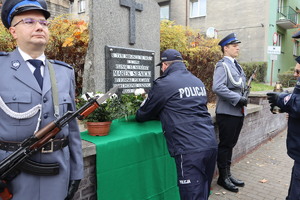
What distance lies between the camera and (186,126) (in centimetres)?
254

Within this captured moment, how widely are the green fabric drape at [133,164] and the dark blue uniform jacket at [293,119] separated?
138cm

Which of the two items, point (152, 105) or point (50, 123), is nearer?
point (50, 123)

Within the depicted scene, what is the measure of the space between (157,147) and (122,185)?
0.64 meters

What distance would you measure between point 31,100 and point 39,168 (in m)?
0.44

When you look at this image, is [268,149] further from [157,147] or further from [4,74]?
[4,74]

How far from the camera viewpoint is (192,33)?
7574 mm

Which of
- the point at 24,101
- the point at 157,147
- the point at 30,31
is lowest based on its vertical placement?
the point at 157,147

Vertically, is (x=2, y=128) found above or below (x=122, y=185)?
above

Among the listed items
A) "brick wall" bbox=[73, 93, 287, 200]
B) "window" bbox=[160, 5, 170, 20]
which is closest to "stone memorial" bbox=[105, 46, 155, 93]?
"brick wall" bbox=[73, 93, 287, 200]

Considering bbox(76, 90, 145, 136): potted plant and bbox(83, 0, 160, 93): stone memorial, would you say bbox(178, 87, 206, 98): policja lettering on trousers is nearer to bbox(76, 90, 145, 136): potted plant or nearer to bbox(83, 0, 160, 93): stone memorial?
bbox(76, 90, 145, 136): potted plant

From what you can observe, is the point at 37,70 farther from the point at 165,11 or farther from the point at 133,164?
the point at 165,11

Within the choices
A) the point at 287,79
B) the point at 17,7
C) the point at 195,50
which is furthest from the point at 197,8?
the point at 17,7

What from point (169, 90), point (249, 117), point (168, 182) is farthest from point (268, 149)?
point (169, 90)

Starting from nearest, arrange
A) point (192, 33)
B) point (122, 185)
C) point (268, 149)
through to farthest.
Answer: point (122, 185)
point (268, 149)
point (192, 33)
